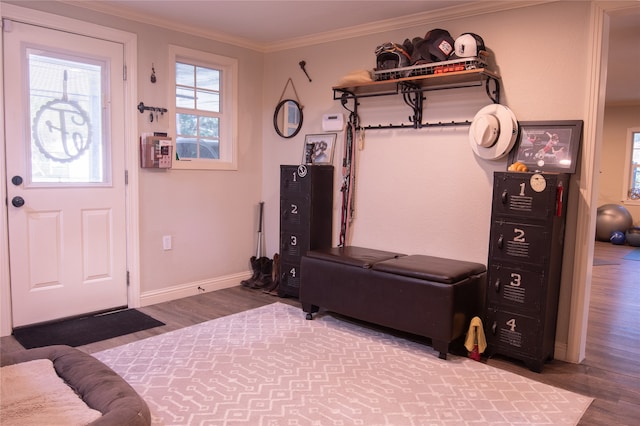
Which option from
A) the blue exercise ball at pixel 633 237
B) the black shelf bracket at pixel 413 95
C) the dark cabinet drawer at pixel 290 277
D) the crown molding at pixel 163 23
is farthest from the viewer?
the blue exercise ball at pixel 633 237

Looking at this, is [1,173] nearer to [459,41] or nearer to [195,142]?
[195,142]

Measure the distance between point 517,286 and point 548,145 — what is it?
0.95 m

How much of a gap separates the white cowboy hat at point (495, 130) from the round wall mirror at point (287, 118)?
1874 millimetres

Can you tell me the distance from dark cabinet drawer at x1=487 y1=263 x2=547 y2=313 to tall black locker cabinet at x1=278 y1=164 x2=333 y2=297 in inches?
64.6

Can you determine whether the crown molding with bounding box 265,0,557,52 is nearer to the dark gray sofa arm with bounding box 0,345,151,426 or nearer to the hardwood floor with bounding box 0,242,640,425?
the hardwood floor with bounding box 0,242,640,425

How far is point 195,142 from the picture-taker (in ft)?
14.6

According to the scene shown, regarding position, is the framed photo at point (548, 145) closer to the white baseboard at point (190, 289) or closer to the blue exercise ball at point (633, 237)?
the white baseboard at point (190, 289)

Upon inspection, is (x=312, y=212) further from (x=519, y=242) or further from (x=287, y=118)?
(x=519, y=242)

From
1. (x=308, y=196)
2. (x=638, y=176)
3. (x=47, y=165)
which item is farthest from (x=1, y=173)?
(x=638, y=176)

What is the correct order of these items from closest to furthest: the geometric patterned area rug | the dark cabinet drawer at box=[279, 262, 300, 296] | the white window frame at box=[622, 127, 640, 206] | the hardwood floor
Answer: the geometric patterned area rug, the hardwood floor, the dark cabinet drawer at box=[279, 262, 300, 296], the white window frame at box=[622, 127, 640, 206]

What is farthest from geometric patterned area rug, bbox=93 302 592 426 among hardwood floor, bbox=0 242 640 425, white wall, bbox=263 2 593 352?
white wall, bbox=263 2 593 352

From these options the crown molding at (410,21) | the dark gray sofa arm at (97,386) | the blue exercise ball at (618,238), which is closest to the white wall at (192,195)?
the crown molding at (410,21)

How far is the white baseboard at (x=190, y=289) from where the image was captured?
4.13 meters

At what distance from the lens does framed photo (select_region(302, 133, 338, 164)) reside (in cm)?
439
